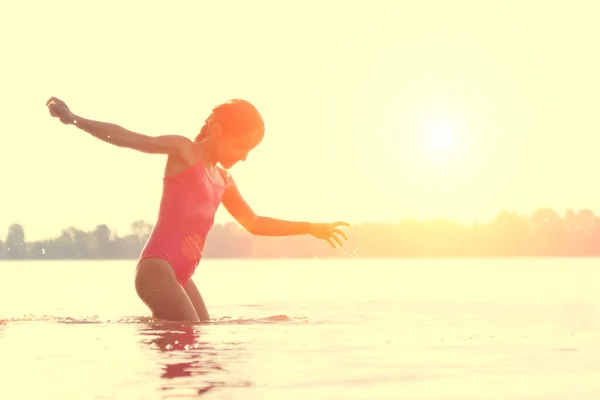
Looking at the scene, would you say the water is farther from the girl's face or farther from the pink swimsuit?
the girl's face

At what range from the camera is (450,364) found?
10031 mm

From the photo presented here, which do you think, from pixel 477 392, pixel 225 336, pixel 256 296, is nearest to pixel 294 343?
pixel 225 336

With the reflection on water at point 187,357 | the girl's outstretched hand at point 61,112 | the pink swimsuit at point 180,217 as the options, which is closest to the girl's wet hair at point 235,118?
the pink swimsuit at point 180,217

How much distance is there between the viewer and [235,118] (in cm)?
1191

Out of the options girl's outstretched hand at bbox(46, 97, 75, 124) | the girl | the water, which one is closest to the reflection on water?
the water

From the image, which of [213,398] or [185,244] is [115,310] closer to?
[185,244]

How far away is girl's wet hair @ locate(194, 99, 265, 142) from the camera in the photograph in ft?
39.0

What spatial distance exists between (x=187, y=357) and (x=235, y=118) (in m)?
2.96

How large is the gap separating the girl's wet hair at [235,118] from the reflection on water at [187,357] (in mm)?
1972

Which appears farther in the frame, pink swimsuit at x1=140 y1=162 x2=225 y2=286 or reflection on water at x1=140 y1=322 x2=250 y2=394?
pink swimsuit at x1=140 y1=162 x2=225 y2=286

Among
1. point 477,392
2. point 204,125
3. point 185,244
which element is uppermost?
point 204,125

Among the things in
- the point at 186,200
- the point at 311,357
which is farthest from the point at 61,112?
the point at 311,357

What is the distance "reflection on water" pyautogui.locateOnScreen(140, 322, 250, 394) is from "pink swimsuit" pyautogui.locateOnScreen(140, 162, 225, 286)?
612mm

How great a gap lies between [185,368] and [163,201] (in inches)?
121
